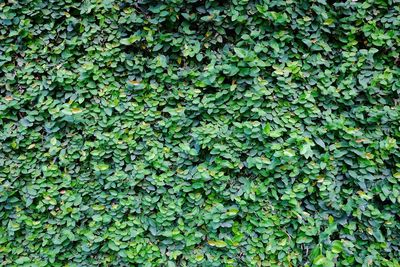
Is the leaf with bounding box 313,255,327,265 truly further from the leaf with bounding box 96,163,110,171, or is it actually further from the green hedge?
the leaf with bounding box 96,163,110,171

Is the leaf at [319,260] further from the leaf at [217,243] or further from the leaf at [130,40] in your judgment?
the leaf at [130,40]

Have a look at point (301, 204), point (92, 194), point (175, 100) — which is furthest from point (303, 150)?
point (92, 194)

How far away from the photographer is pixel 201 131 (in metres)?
1.96

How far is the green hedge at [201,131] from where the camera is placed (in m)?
1.95

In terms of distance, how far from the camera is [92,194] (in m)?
2.04

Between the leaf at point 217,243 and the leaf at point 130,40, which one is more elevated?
the leaf at point 130,40

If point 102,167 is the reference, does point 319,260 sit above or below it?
below

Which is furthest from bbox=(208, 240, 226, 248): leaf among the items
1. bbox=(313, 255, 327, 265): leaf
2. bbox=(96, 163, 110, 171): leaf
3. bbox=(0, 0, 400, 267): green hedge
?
bbox=(96, 163, 110, 171): leaf

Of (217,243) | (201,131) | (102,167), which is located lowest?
(217,243)

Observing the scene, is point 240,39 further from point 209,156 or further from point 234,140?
point 209,156

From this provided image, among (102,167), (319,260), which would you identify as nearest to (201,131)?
(102,167)

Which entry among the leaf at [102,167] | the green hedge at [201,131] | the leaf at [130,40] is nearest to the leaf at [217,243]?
the green hedge at [201,131]

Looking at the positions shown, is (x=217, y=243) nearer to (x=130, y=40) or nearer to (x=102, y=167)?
(x=102, y=167)

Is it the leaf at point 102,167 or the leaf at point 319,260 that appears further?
the leaf at point 102,167
